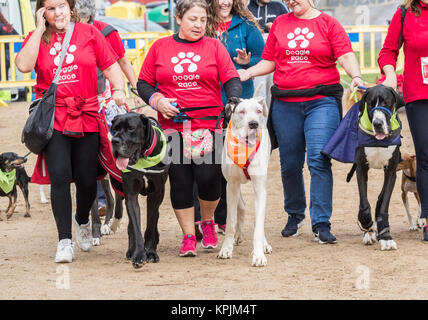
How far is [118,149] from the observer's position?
5980 millimetres

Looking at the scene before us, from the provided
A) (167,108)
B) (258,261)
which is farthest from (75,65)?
(258,261)

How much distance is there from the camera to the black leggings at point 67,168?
6453 mm

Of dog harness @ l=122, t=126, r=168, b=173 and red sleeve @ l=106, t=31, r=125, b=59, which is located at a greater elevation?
red sleeve @ l=106, t=31, r=125, b=59

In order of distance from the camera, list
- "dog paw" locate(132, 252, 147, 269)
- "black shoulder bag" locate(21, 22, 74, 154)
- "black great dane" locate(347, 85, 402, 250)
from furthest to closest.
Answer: "black great dane" locate(347, 85, 402, 250) < "black shoulder bag" locate(21, 22, 74, 154) < "dog paw" locate(132, 252, 147, 269)

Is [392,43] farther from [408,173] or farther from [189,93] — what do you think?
[189,93]

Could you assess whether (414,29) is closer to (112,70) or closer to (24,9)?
(112,70)

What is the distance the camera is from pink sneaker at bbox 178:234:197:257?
6.73 m

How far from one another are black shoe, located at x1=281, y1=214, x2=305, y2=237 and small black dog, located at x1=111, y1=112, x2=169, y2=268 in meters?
1.66

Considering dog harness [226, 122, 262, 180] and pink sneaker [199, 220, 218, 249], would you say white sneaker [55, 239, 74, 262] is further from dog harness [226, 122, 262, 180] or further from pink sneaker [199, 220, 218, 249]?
dog harness [226, 122, 262, 180]

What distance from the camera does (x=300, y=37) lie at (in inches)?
276

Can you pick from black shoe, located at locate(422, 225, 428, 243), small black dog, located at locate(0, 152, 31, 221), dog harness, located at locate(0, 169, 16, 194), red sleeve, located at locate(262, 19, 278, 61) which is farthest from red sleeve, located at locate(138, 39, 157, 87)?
dog harness, located at locate(0, 169, 16, 194)

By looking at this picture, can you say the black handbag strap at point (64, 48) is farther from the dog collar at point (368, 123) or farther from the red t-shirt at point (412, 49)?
the red t-shirt at point (412, 49)

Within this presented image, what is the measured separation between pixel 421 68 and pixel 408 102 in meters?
0.34

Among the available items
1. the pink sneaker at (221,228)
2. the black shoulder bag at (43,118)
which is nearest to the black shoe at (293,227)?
the pink sneaker at (221,228)
